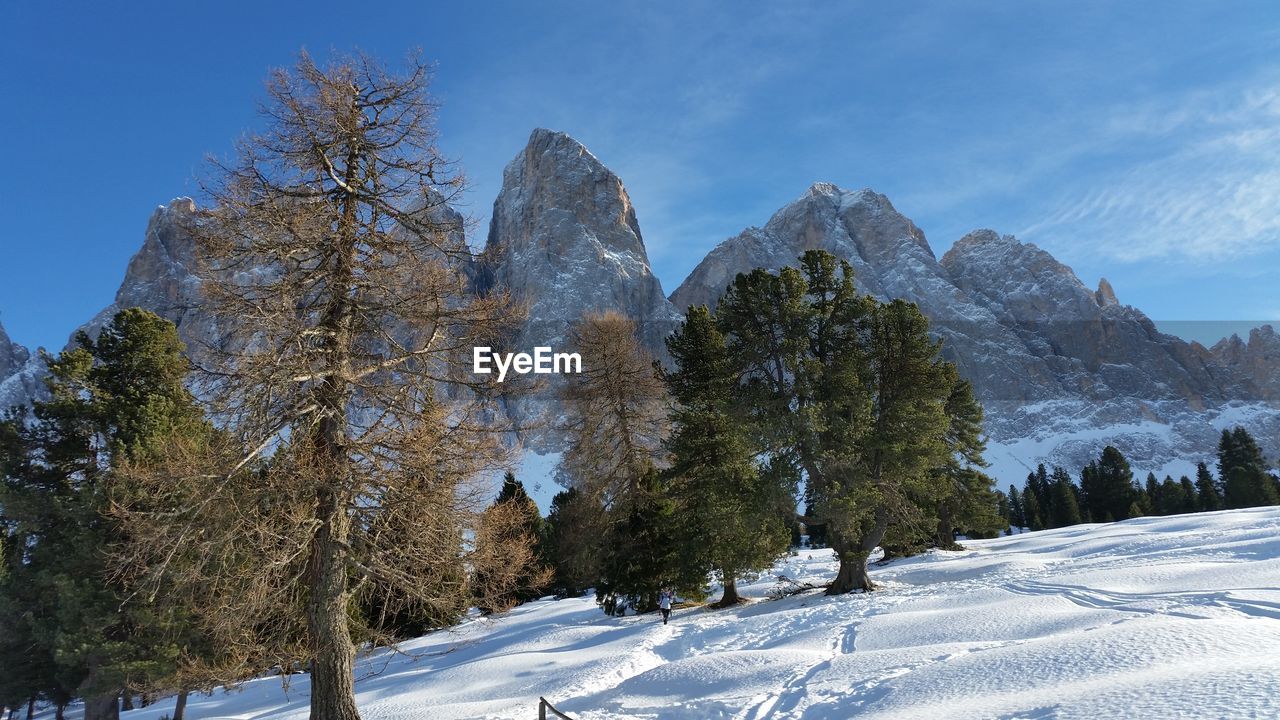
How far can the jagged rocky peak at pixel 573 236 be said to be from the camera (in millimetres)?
166625

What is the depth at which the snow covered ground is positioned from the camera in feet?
21.6

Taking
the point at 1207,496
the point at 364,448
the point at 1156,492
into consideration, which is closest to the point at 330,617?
the point at 364,448

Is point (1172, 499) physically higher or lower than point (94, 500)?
lower

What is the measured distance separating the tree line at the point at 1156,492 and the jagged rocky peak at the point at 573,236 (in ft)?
319

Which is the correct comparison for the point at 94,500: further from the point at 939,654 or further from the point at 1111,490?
the point at 1111,490

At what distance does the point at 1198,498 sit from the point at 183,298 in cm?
7909

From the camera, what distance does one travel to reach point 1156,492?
6994 centimetres

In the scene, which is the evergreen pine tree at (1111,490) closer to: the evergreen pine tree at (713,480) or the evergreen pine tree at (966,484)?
the evergreen pine tree at (966,484)

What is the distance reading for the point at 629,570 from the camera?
23172 mm

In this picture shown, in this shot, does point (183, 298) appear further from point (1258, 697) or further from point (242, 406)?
point (1258, 697)

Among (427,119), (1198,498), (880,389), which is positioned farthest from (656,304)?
(427,119)

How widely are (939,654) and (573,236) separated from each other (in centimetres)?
16941

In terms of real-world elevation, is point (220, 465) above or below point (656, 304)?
below

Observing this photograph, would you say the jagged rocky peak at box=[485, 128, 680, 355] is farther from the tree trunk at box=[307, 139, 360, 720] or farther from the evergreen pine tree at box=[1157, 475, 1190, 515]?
the tree trunk at box=[307, 139, 360, 720]
